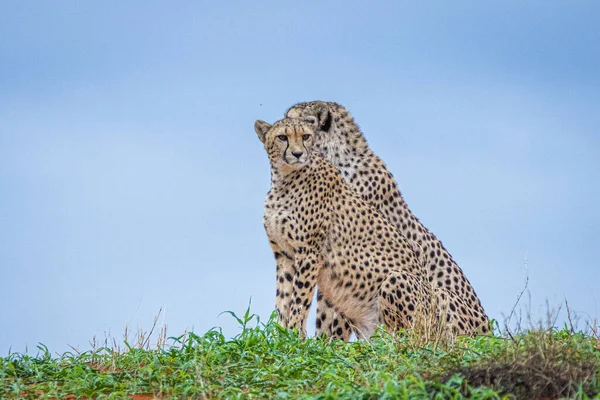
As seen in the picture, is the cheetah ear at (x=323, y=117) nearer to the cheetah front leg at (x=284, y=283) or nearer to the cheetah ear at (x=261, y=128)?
the cheetah ear at (x=261, y=128)

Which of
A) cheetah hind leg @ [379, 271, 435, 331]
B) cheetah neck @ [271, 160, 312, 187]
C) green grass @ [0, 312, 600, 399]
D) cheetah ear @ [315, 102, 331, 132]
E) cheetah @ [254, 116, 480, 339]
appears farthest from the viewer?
cheetah ear @ [315, 102, 331, 132]

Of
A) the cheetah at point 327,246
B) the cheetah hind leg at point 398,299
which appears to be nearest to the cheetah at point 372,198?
the cheetah at point 327,246

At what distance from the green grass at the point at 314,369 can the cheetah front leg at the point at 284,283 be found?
3.86ft

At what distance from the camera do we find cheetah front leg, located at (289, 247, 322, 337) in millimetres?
6008

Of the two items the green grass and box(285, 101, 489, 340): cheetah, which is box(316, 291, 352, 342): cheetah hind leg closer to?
box(285, 101, 489, 340): cheetah

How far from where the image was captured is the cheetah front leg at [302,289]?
19.7ft

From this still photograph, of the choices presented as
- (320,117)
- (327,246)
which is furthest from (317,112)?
(327,246)

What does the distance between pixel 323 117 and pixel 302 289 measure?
1.72m

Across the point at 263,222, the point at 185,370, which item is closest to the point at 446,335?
the point at 185,370

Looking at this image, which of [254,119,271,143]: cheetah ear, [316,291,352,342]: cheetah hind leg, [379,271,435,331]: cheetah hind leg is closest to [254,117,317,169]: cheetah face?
[254,119,271,143]: cheetah ear

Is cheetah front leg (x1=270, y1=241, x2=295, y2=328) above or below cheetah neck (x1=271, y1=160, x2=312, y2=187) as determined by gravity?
below

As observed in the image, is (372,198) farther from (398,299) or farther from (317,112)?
(398,299)

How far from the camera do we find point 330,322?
6367 millimetres

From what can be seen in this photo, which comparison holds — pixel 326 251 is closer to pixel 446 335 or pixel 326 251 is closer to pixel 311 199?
pixel 311 199
